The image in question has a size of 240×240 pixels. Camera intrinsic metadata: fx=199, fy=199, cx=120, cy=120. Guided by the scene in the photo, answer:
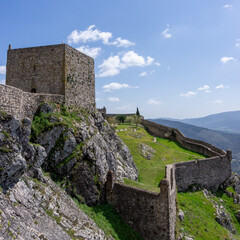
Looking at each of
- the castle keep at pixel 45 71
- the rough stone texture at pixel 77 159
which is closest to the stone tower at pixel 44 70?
the castle keep at pixel 45 71

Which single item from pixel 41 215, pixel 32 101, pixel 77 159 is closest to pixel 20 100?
pixel 32 101

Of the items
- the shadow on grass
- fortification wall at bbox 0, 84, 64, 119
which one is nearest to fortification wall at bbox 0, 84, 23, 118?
fortification wall at bbox 0, 84, 64, 119

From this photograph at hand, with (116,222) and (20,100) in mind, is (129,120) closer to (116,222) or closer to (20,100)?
(116,222)

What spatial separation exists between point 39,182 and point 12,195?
351 cm

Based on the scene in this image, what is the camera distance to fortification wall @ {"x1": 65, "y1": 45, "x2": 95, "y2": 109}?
75.3 feet

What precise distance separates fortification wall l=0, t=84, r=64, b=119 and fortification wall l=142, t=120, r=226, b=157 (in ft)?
116

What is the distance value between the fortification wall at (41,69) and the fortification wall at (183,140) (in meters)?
34.7

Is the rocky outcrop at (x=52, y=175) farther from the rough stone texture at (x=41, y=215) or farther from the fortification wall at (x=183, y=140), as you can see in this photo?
the fortification wall at (x=183, y=140)

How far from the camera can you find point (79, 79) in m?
24.6

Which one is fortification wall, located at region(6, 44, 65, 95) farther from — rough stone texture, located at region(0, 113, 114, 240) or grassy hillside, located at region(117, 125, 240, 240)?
grassy hillside, located at region(117, 125, 240, 240)

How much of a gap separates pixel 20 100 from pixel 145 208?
15.2 m

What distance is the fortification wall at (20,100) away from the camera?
568 inches

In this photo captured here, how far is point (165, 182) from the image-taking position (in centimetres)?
1870

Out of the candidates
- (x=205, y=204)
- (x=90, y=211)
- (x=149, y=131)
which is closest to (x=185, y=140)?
(x=149, y=131)
